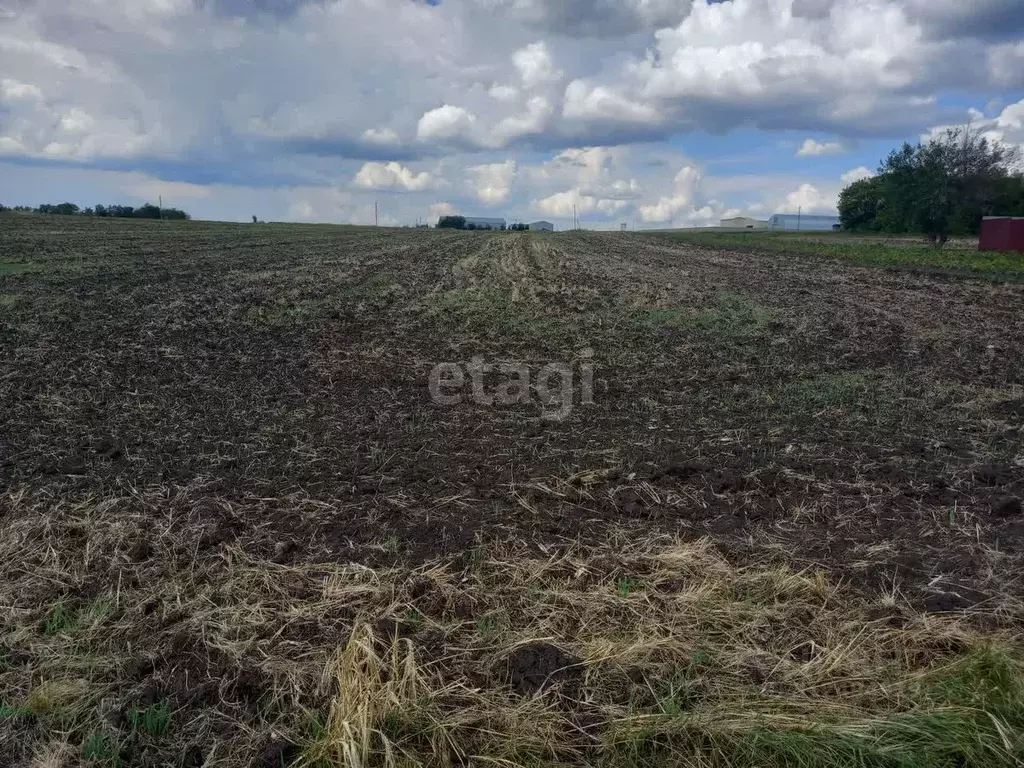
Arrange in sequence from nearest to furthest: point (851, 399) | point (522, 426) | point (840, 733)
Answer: point (840, 733) < point (522, 426) < point (851, 399)

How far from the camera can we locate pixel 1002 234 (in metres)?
37.6

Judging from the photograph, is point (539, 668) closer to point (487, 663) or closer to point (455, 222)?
point (487, 663)

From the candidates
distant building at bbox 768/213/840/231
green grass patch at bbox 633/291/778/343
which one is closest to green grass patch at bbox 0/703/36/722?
green grass patch at bbox 633/291/778/343

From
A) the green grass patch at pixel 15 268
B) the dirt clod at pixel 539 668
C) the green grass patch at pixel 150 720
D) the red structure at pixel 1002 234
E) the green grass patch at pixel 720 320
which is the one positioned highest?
the red structure at pixel 1002 234

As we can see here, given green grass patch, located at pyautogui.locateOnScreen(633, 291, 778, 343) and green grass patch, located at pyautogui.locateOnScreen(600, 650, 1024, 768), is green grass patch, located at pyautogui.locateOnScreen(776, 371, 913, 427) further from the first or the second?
green grass patch, located at pyautogui.locateOnScreen(600, 650, 1024, 768)

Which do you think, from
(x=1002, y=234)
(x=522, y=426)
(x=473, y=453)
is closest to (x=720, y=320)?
(x=522, y=426)

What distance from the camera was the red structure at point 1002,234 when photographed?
36375 mm

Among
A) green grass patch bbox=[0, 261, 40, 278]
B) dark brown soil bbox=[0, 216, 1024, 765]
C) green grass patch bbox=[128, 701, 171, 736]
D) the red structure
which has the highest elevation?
the red structure

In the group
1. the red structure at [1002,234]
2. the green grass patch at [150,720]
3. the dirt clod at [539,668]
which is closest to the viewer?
the green grass patch at [150,720]

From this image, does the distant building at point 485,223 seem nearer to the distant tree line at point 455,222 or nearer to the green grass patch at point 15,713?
the distant tree line at point 455,222

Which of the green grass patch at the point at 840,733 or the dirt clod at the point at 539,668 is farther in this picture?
the dirt clod at the point at 539,668

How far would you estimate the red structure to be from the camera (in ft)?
119

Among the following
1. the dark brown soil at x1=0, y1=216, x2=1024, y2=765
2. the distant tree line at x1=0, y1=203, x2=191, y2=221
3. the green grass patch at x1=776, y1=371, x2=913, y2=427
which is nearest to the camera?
the dark brown soil at x1=0, y1=216, x2=1024, y2=765

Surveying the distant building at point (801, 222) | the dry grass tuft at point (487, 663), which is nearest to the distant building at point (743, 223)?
the distant building at point (801, 222)
